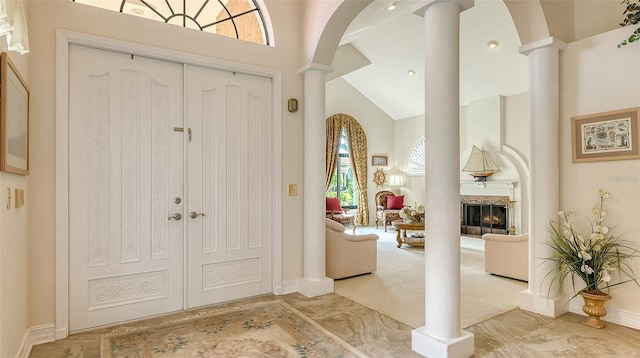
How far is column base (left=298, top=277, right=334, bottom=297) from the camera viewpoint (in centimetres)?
383

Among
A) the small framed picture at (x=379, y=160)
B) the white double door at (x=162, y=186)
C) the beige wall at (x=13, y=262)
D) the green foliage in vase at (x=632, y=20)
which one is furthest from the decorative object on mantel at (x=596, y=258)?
the small framed picture at (x=379, y=160)

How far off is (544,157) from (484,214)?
5.39 m

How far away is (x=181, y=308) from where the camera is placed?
3395mm

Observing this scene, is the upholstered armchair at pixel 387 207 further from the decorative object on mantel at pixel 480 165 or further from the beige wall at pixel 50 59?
the beige wall at pixel 50 59

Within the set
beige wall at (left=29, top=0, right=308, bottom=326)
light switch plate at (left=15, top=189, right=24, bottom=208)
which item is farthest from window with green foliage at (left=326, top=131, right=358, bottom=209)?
light switch plate at (left=15, top=189, right=24, bottom=208)

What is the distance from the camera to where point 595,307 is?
3033 mm

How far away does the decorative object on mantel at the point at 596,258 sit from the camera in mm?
3023

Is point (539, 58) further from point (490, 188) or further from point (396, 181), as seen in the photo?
point (396, 181)

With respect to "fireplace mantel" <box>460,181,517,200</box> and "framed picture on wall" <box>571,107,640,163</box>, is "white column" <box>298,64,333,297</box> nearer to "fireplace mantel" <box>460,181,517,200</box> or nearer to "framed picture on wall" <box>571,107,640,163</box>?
"framed picture on wall" <box>571,107,640,163</box>

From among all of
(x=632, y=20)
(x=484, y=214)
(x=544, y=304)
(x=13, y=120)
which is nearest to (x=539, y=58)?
(x=632, y=20)

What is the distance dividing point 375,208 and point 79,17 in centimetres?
844

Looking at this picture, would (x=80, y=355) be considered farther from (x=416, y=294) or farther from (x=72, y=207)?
(x=416, y=294)

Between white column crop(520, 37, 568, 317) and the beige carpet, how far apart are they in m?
0.38

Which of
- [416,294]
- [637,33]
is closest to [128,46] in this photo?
[416,294]
